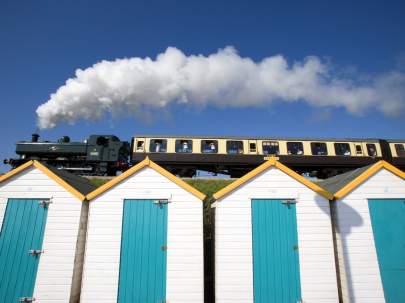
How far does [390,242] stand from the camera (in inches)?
283

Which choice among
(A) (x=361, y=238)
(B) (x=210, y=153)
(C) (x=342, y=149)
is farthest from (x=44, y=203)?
(C) (x=342, y=149)

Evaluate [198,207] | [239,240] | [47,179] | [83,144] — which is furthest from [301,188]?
[83,144]

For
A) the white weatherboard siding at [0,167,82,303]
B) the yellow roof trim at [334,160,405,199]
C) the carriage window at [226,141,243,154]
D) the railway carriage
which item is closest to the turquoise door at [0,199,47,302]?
the white weatherboard siding at [0,167,82,303]

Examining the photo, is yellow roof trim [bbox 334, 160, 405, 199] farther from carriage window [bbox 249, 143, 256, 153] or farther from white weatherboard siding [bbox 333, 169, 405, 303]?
carriage window [bbox 249, 143, 256, 153]

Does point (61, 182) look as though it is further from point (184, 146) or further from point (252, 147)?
point (252, 147)

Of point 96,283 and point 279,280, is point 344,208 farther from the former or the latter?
point 96,283

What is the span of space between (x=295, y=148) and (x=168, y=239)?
44.6 feet

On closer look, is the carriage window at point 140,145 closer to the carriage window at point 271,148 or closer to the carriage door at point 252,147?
the carriage door at point 252,147

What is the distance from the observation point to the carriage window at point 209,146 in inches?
685

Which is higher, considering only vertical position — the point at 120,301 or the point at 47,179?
the point at 47,179

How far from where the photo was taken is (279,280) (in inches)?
273

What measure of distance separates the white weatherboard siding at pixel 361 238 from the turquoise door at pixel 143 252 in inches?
213

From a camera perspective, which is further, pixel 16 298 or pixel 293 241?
pixel 293 241

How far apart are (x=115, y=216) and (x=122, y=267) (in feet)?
4.89
